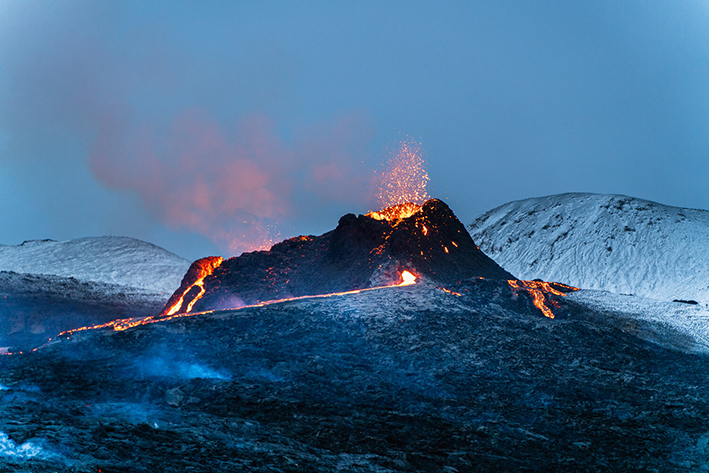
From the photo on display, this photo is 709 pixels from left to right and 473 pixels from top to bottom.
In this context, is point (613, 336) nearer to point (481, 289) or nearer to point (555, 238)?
point (481, 289)

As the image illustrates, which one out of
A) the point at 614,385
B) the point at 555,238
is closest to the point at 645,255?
the point at 555,238

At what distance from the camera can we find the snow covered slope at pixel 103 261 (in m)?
79.7

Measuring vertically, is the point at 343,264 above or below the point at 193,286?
above

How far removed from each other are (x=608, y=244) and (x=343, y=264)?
6036cm

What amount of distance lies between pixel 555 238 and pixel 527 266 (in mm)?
7747

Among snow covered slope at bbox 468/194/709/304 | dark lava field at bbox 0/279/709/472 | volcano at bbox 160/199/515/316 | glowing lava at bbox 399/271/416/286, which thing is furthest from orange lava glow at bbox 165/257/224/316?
snow covered slope at bbox 468/194/709/304

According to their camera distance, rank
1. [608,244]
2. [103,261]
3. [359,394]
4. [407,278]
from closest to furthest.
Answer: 1. [359,394]
2. [407,278]
3. [608,244]
4. [103,261]

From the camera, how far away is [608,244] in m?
74.9

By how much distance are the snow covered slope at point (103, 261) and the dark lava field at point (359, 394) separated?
61.9m

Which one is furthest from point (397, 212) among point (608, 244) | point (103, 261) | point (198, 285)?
point (103, 261)

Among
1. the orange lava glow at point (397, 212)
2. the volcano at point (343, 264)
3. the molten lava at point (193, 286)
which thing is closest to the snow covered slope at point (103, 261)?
the molten lava at point (193, 286)

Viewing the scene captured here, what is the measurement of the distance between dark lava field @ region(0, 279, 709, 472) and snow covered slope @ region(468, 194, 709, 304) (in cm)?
4977

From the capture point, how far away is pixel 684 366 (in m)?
19.7

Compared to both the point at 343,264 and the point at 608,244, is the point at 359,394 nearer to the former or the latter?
the point at 343,264
